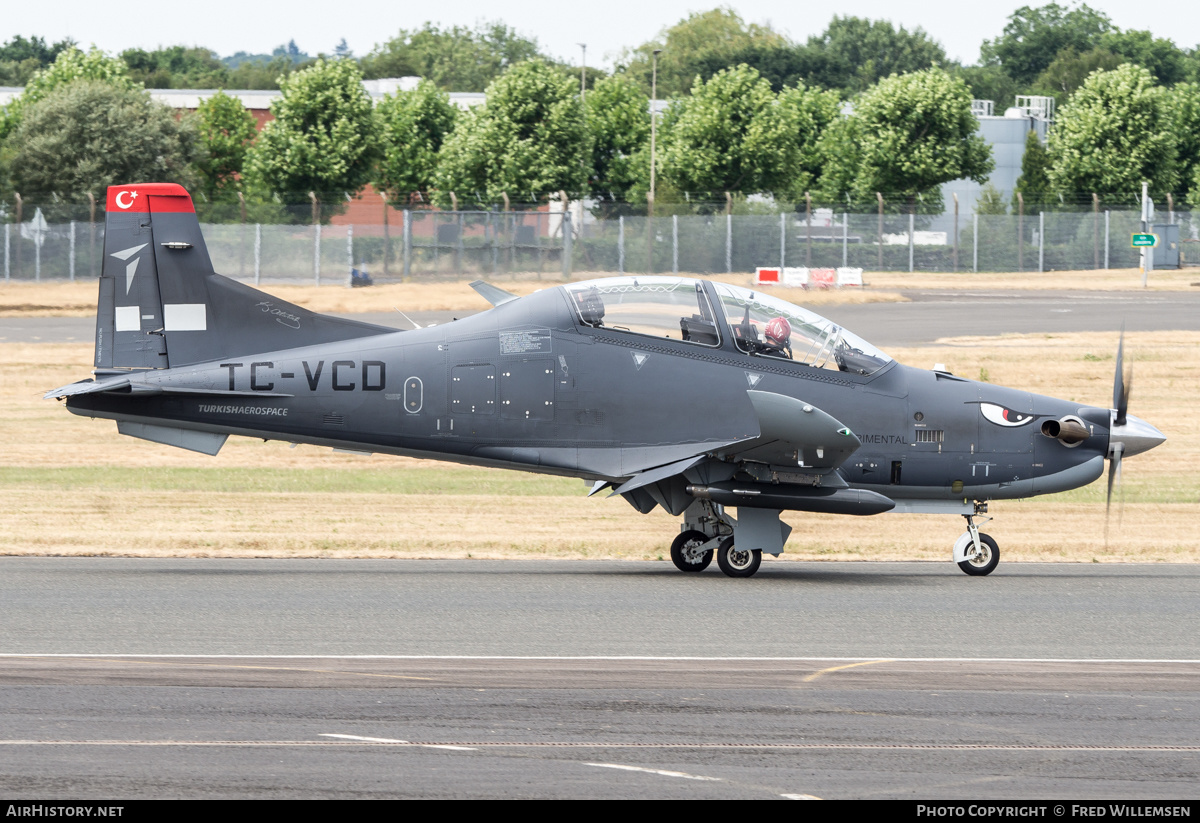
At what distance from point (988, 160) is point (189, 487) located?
199 ft

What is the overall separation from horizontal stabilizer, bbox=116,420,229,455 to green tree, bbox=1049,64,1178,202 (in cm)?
6323

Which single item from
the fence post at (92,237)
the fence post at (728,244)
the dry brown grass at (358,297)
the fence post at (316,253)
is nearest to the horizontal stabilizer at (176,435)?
the dry brown grass at (358,297)

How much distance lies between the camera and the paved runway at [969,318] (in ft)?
131

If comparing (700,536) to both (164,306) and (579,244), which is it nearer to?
(164,306)

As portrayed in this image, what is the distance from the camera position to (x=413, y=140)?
261ft

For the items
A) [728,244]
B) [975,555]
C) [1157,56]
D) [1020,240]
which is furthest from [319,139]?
[1157,56]

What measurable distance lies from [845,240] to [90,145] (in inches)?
1328

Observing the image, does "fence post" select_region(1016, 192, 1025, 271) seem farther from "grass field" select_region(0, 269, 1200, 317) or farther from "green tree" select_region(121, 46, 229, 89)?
"green tree" select_region(121, 46, 229, 89)

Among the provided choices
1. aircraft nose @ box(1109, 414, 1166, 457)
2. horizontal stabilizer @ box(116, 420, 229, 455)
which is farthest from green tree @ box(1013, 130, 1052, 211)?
horizontal stabilizer @ box(116, 420, 229, 455)

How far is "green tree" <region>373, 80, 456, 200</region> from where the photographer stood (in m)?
78.1

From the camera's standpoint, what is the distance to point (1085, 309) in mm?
45938

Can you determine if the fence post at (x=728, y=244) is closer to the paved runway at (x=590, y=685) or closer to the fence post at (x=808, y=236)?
the fence post at (x=808, y=236)

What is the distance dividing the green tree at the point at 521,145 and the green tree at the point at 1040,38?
345ft

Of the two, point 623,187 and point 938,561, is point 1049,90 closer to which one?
point 623,187
